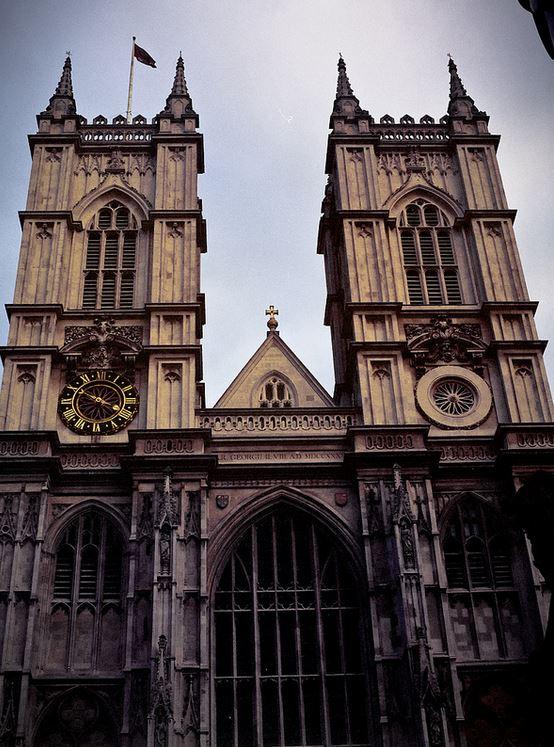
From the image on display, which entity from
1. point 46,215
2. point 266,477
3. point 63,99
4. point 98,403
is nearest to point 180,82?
point 63,99

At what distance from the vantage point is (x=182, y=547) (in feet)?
80.9

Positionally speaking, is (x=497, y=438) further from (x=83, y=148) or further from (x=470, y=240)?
(x=83, y=148)

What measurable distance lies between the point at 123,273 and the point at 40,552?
957 centimetres

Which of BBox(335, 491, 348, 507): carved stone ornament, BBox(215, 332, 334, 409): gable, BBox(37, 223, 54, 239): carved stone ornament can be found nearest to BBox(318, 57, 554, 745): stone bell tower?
BBox(335, 491, 348, 507): carved stone ornament

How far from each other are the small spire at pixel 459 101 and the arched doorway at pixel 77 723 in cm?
2230

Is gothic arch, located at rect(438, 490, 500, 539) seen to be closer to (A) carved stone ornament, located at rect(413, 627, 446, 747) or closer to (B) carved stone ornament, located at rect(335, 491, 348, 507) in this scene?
(B) carved stone ornament, located at rect(335, 491, 348, 507)

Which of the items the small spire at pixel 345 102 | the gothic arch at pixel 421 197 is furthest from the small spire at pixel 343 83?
the gothic arch at pixel 421 197

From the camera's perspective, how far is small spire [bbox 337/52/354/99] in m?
35.7

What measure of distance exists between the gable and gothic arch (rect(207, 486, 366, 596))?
12.1ft

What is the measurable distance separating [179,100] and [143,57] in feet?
11.5

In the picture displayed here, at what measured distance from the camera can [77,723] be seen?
75.7 feet

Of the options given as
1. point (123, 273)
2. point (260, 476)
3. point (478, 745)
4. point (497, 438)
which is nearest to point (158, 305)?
point (123, 273)

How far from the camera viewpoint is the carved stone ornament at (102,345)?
28.4m

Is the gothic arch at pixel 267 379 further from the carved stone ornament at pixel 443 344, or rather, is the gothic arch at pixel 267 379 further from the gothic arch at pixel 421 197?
the gothic arch at pixel 421 197
